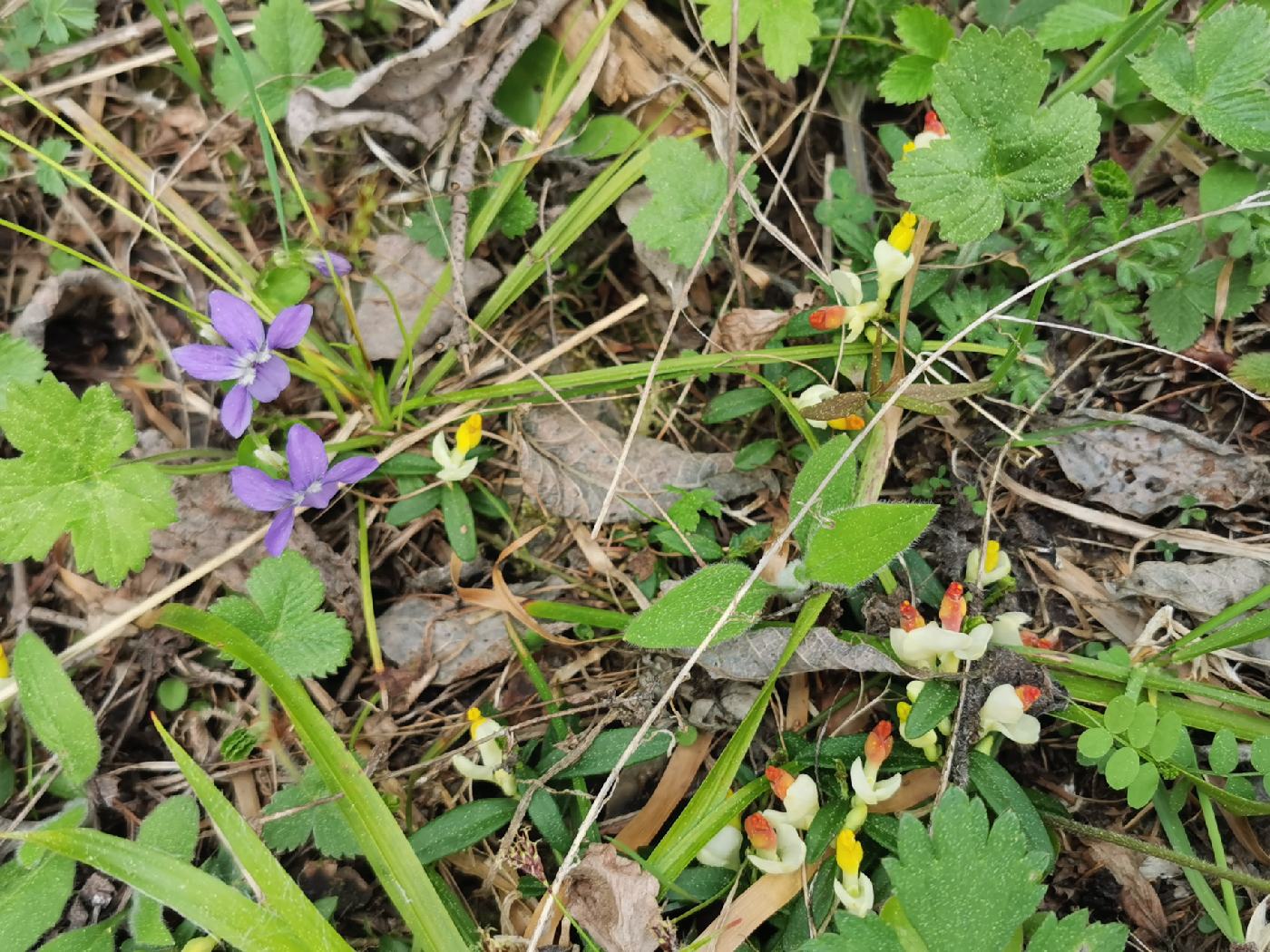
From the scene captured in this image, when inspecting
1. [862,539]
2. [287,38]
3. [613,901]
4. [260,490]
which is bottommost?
[613,901]

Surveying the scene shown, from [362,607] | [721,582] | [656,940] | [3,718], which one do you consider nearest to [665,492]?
[721,582]

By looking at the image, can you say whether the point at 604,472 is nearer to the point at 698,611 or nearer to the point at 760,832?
the point at 698,611

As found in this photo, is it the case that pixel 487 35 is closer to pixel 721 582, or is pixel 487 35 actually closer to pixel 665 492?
pixel 665 492

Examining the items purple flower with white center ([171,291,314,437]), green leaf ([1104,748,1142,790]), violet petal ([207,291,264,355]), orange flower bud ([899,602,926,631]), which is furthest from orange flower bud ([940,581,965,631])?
violet petal ([207,291,264,355])

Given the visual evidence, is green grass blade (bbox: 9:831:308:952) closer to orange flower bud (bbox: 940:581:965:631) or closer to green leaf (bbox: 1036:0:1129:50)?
orange flower bud (bbox: 940:581:965:631)

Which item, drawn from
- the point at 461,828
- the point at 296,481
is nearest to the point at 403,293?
the point at 296,481

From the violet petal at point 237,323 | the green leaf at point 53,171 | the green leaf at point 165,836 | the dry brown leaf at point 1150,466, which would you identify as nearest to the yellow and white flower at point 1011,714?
the dry brown leaf at point 1150,466

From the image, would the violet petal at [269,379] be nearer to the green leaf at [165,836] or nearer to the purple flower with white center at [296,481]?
the purple flower with white center at [296,481]
